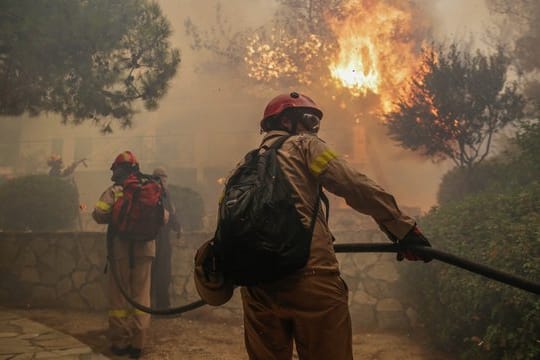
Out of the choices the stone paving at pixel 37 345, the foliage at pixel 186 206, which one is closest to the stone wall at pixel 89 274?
the stone paving at pixel 37 345

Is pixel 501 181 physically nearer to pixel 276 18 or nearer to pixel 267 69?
pixel 267 69

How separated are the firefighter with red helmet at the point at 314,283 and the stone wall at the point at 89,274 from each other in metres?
5.14

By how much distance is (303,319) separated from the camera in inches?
83.8

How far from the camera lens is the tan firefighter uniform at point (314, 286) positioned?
2.14 m

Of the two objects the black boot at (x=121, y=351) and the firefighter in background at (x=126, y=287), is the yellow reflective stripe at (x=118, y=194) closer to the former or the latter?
the firefighter in background at (x=126, y=287)

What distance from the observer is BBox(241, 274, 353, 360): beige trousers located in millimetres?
2121

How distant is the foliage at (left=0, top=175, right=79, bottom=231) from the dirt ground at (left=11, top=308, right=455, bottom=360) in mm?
3342

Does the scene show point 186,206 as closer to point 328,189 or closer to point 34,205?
point 34,205

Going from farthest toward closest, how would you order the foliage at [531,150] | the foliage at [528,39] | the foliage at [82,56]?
the foliage at [528,39] → the foliage at [531,150] → the foliage at [82,56]

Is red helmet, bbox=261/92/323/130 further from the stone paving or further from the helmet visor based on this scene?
the stone paving

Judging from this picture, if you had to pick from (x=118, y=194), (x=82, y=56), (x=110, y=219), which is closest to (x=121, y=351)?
(x=110, y=219)

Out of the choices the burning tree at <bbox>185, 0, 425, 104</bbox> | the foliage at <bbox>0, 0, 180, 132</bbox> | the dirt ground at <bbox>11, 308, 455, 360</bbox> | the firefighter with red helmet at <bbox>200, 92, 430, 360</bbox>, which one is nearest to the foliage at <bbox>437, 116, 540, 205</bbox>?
the dirt ground at <bbox>11, 308, 455, 360</bbox>

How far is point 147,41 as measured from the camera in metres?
8.23

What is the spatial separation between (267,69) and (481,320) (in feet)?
66.8
